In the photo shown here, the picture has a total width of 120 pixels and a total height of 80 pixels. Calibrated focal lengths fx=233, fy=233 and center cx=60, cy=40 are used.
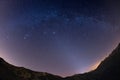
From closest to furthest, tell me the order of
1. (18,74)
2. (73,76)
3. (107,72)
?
1. (18,74)
2. (73,76)
3. (107,72)

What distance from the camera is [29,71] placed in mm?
30156

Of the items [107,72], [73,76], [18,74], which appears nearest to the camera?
[18,74]

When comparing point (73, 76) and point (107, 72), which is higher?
point (73, 76)

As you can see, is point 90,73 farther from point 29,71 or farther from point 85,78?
point 29,71

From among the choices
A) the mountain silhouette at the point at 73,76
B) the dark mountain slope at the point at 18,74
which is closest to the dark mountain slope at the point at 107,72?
the mountain silhouette at the point at 73,76

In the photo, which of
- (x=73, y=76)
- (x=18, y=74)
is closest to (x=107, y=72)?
(x=73, y=76)

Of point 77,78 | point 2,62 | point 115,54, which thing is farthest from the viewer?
point 115,54

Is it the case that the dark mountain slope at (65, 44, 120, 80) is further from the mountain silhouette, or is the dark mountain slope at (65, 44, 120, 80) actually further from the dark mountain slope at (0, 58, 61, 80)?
the dark mountain slope at (0, 58, 61, 80)

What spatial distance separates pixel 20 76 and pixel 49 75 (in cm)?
410

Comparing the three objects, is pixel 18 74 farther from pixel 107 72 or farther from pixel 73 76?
pixel 107 72

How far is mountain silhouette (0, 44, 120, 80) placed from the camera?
28.3 meters

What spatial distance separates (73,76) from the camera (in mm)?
32719

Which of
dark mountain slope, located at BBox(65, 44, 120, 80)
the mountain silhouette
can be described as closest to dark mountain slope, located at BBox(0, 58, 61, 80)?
the mountain silhouette

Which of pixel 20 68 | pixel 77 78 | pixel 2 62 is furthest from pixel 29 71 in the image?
pixel 77 78
